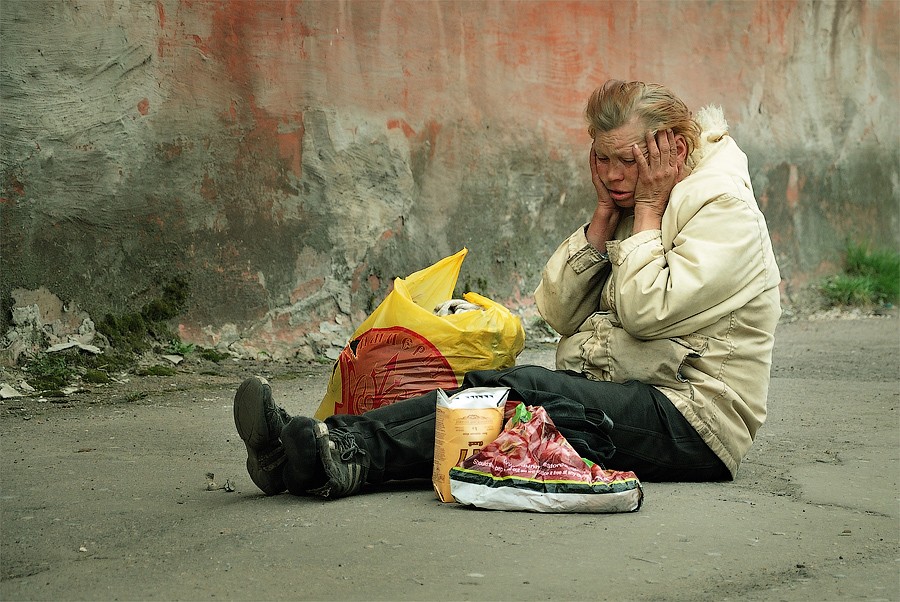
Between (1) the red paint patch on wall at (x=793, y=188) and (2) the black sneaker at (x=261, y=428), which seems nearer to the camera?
(2) the black sneaker at (x=261, y=428)

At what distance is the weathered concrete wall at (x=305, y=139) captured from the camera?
4.54m

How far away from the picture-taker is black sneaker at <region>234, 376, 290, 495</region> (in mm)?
2467

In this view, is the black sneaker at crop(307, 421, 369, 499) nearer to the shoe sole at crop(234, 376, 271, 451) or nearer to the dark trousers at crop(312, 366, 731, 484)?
the dark trousers at crop(312, 366, 731, 484)

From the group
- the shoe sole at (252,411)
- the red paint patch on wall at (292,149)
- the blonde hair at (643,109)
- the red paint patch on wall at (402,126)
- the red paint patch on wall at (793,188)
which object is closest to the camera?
the shoe sole at (252,411)

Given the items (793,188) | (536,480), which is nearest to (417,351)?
(536,480)

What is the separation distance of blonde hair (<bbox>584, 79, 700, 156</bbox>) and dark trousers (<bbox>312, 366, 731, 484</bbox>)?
0.71 metres

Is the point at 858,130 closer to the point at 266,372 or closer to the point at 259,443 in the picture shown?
the point at 266,372

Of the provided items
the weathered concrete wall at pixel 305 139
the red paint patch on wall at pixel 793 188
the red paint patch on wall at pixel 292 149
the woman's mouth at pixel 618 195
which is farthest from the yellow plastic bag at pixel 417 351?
the red paint patch on wall at pixel 793 188

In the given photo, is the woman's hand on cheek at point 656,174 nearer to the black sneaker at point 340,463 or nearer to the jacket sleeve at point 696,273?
the jacket sleeve at point 696,273

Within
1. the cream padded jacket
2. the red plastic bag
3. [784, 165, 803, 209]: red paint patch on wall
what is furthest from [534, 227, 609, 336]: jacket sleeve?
[784, 165, 803, 209]: red paint patch on wall

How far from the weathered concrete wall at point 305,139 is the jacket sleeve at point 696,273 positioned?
8.97ft

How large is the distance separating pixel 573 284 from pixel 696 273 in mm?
409

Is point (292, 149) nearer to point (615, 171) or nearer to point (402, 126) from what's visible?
point (402, 126)

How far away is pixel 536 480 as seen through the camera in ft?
8.24
